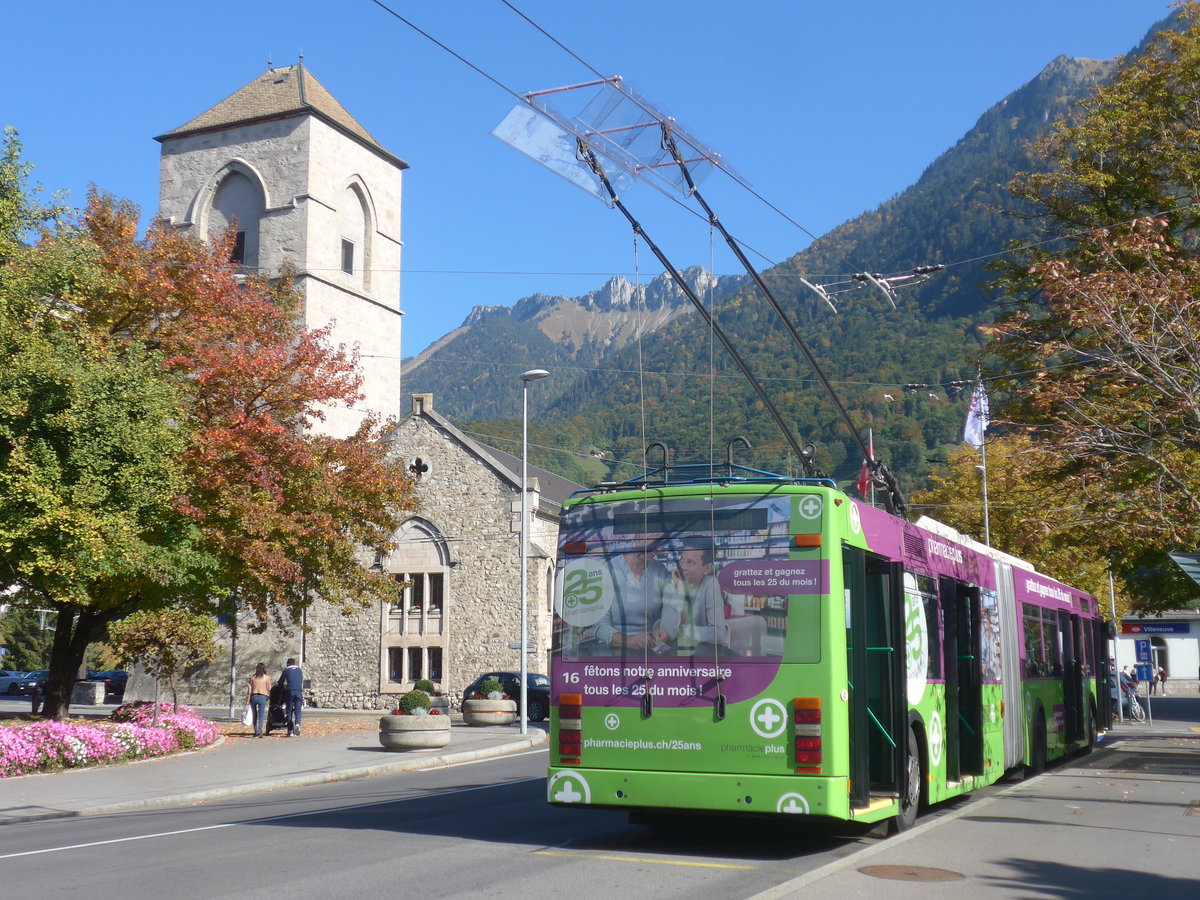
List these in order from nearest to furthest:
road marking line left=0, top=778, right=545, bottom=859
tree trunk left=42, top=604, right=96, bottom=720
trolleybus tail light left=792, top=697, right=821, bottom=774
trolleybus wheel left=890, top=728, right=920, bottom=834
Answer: trolleybus tail light left=792, top=697, right=821, bottom=774 → road marking line left=0, top=778, right=545, bottom=859 → trolleybus wheel left=890, top=728, right=920, bottom=834 → tree trunk left=42, top=604, right=96, bottom=720

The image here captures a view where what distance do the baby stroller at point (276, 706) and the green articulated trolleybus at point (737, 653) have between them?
1855 centimetres

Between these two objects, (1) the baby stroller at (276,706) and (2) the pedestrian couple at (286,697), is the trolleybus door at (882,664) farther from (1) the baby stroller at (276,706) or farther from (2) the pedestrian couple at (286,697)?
(1) the baby stroller at (276,706)

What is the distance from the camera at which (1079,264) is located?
21.3 meters

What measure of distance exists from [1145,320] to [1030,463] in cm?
264

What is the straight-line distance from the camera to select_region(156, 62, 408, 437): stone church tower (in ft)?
171

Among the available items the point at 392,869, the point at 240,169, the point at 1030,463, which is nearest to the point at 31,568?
the point at 392,869

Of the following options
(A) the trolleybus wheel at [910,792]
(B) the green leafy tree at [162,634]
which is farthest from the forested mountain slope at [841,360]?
(B) the green leafy tree at [162,634]

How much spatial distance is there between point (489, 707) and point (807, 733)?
2322 centimetres

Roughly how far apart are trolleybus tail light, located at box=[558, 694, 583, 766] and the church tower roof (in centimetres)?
4771

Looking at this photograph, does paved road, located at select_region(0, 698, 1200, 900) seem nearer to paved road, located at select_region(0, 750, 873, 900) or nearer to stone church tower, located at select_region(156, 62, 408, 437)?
paved road, located at select_region(0, 750, 873, 900)

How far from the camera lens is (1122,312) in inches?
641

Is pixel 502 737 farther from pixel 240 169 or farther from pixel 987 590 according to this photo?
pixel 240 169

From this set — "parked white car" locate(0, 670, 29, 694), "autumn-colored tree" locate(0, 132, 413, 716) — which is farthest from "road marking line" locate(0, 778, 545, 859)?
"parked white car" locate(0, 670, 29, 694)

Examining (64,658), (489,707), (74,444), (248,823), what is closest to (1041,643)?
(248,823)
